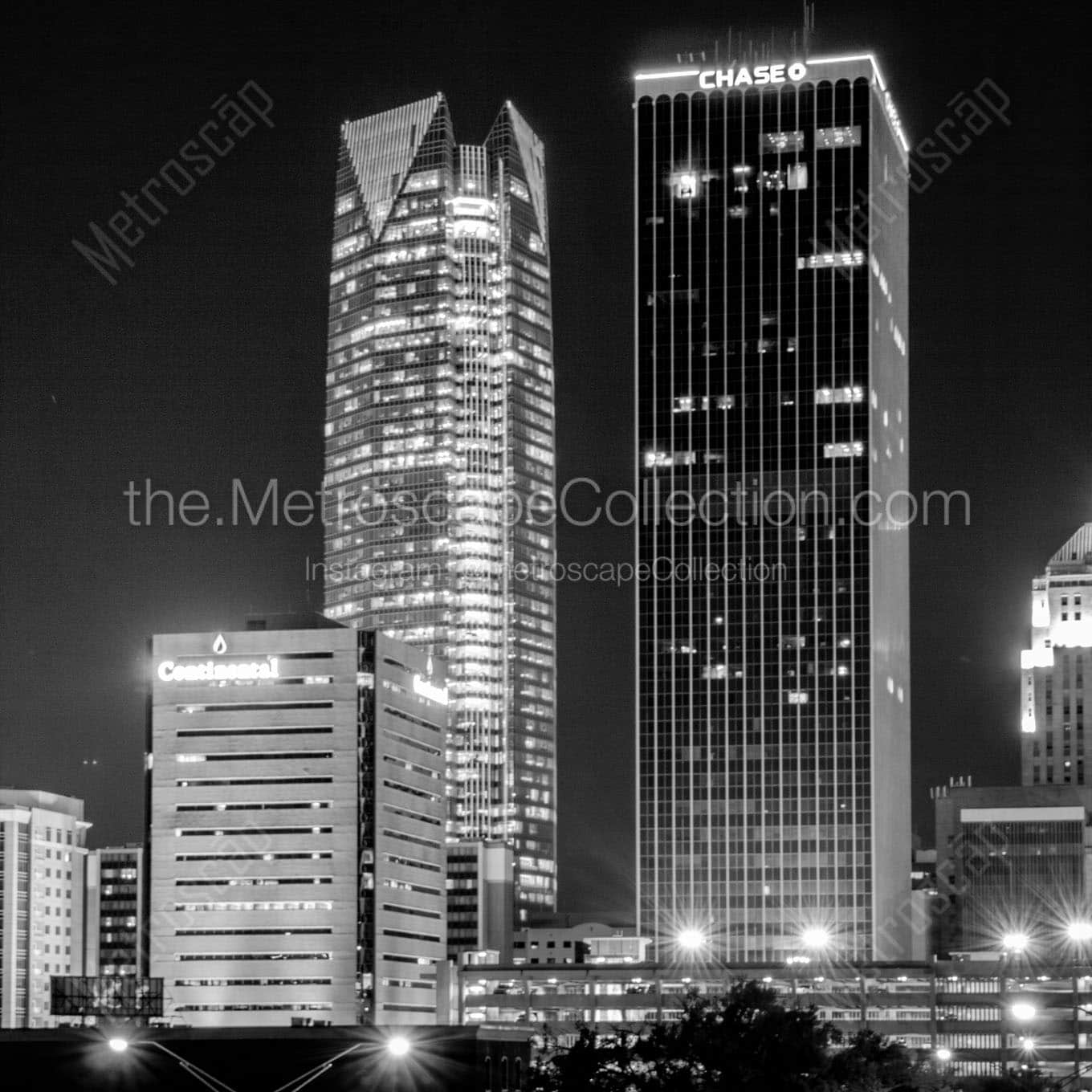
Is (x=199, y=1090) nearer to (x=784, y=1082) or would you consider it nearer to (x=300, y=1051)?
(x=300, y=1051)

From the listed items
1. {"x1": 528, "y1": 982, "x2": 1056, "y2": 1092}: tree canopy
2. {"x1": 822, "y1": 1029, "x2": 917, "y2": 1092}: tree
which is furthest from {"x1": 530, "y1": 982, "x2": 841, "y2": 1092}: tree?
{"x1": 822, "y1": 1029, "x2": 917, "y2": 1092}: tree

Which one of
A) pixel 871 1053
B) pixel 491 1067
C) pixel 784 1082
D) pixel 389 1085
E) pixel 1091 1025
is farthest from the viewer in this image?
pixel 1091 1025

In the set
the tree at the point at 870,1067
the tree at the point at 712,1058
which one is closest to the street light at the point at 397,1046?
the tree at the point at 712,1058

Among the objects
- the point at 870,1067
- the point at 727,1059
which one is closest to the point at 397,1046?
the point at 727,1059

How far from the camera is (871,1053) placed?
10550 centimetres

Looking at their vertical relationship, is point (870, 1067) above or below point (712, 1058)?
below

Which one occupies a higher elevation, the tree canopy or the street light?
the street light

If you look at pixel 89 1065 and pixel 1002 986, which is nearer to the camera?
pixel 89 1065

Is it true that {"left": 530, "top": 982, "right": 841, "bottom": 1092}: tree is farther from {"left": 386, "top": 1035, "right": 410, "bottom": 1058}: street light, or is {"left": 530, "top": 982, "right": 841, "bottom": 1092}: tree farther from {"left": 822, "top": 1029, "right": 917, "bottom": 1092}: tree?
{"left": 386, "top": 1035, "right": 410, "bottom": 1058}: street light

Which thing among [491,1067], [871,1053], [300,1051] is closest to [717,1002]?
[871,1053]

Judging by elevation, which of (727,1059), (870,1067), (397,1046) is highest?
(397,1046)

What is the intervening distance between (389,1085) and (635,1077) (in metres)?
19.9

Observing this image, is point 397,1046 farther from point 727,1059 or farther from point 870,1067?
point 870,1067

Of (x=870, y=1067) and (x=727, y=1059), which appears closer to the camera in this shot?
(x=727, y=1059)
